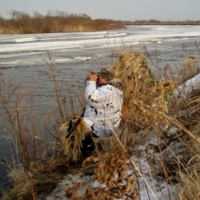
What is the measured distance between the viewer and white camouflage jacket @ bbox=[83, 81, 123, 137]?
302cm

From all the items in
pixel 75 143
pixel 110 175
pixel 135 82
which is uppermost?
pixel 135 82

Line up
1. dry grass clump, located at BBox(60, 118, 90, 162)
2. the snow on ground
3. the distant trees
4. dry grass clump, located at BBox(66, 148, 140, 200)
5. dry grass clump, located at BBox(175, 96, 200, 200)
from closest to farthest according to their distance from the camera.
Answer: dry grass clump, located at BBox(66, 148, 140, 200), dry grass clump, located at BBox(175, 96, 200, 200), the snow on ground, dry grass clump, located at BBox(60, 118, 90, 162), the distant trees

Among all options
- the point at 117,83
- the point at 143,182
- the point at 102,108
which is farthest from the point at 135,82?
the point at 143,182

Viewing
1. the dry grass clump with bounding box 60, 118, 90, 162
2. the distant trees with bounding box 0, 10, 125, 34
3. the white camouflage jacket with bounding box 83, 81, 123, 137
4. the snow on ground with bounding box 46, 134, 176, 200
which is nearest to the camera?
the snow on ground with bounding box 46, 134, 176, 200

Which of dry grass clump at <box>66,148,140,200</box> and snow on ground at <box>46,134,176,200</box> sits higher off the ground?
dry grass clump at <box>66,148,140,200</box>

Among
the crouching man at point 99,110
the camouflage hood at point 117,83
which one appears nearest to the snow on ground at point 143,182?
the crouching man at point 99,110

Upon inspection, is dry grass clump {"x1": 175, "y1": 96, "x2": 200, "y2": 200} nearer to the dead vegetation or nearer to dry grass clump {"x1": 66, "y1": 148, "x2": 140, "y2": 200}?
the dead vegetation

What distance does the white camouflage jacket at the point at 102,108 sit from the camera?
3.02m

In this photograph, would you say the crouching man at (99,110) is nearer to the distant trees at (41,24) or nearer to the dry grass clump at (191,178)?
the dry grass clump at (191,178)

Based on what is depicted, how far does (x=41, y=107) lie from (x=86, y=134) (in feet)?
8.27

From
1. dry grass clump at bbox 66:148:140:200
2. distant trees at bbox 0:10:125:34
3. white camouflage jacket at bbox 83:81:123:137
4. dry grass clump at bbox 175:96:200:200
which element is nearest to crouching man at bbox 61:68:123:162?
white camouflage jacket at bbox 83:81:123:137

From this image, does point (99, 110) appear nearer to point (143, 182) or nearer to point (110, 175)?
point (143, 182)

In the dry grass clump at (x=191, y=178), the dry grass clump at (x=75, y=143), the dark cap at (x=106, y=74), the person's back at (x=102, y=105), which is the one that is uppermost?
the dark cap at (x=106, y=74)

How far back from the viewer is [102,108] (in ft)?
10.2
